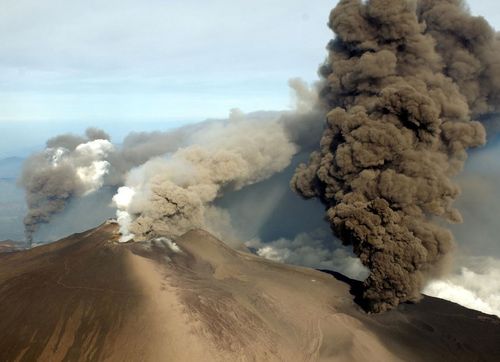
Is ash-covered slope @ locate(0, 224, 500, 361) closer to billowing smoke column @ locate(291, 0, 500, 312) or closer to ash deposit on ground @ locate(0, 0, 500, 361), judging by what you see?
ash deposit on ground @ locate(0, 0, 500, 361)

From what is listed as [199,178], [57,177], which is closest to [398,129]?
[199,178]

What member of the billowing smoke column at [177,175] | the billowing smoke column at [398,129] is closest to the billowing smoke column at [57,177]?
the billowing smoke column at [177,175]

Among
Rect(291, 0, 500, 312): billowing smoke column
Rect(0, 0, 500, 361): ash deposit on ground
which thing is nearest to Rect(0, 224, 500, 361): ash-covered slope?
Rect(0, 0, 500, 361): ash deposit on ground

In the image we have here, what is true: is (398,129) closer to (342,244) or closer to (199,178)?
(342,244)

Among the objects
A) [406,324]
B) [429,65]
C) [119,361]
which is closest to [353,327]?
[406,324]

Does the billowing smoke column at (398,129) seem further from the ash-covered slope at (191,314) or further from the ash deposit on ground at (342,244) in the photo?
the ash-covered slope at (191,314)

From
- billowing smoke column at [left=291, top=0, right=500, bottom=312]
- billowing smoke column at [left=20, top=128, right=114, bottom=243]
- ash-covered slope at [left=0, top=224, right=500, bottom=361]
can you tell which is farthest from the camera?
billowing smoke column at [left=20, top=128, right=114, bottom=243]

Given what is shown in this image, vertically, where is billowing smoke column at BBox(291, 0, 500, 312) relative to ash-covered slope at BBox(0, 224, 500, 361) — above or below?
above

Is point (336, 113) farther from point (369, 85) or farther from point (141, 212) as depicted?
point (141, 212)
